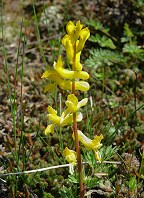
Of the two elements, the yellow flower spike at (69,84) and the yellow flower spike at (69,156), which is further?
the yellow flower spike at (69,156)

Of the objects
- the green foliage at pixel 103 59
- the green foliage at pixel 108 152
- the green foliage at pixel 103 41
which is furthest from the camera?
the green foliage at pixel 103 41

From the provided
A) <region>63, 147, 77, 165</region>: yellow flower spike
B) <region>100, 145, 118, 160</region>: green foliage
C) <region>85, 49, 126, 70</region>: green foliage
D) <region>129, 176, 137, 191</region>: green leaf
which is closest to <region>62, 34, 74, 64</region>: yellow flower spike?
<region>63, 147, 77, 165</region>: yellow flower spike

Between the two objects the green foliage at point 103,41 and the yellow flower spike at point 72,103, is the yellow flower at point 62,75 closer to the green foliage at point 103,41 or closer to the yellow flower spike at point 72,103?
the yellow flower spike at point 72,103

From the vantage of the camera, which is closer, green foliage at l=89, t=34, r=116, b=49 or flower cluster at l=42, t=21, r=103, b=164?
flower cluster at l=42, t=21, r=103, b=164

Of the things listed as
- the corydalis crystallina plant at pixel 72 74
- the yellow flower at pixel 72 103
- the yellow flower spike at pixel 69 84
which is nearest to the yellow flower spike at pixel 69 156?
the corydalis crystallina plant at pixel 72 74

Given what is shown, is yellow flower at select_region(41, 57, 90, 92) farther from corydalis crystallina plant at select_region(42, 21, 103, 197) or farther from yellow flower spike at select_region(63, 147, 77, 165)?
yellow flower spike at select_region(63, 147, 77, 165)

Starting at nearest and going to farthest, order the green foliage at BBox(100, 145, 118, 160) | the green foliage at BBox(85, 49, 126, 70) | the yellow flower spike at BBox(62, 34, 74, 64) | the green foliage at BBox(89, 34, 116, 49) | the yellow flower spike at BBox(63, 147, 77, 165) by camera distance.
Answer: the yellow flower spike at BBox(62, 34, 74, 64) < the yellow flower spike at BBox(63, 147, 77, 165) < the green foliage at BBox(100, 145, 118, 160) < the green foliage at BBox(85, 49, 126, 70) < the green foliage at BBox(89, 34, 116, 49)

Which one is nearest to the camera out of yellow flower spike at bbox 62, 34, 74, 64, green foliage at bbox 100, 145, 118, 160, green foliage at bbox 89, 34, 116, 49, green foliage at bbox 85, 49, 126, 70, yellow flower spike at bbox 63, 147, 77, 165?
yellow flower spike at bbox 62, 34, 74, 64

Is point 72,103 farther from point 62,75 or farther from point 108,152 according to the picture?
point 108,152

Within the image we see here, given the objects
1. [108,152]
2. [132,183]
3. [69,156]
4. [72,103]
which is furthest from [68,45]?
[132,183]

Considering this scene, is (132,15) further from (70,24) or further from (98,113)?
(70,24)

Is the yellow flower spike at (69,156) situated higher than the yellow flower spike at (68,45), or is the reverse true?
the yellow flower spike at (68,45)

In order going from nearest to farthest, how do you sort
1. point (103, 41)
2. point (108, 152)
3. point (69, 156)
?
1. point (69, 156)
2. point (108, 152)
3. point (103, 41)
